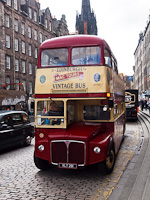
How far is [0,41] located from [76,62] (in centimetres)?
2791

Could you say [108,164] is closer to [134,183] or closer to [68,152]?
[134,183]

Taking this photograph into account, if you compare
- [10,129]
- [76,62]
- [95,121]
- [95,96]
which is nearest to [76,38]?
[76,62]

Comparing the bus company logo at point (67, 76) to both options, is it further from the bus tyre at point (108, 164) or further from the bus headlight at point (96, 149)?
the bus tyre at point (108, 164)

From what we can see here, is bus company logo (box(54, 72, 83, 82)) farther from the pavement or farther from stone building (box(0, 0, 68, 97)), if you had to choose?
stone building (box(0, 0, 68, 97))

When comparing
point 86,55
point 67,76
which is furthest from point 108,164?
point 86,55

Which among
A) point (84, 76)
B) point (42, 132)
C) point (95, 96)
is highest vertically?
point (84, 76)

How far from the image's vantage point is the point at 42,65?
733 cm

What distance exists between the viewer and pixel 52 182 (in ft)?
20.7

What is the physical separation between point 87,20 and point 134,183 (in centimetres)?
10212

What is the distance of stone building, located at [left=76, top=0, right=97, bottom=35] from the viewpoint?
9981 centimetres

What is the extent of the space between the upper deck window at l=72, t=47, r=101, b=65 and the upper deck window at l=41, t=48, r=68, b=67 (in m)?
0.28

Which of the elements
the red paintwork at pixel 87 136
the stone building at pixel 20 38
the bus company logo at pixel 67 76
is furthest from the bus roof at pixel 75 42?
the stone building at pixel 20 38

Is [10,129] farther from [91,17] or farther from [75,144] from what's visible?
[91,17]

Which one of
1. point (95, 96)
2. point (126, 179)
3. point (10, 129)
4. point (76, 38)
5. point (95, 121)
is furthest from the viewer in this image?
point (10, 129)
